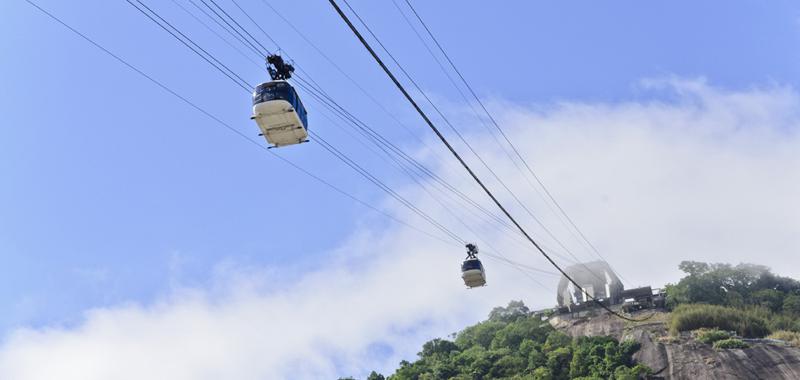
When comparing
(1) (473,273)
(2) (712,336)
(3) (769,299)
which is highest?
(1) (473,273)

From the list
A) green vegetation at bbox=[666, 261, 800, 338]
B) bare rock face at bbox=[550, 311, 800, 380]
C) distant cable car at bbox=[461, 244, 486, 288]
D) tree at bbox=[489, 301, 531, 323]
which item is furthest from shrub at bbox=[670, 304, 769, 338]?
distant cable car at bbox=[461, 244, 486, 288]

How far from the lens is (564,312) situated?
9406 centimetres

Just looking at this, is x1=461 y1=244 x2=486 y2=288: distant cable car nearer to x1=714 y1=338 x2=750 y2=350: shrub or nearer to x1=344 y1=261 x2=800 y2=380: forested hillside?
x1=344 y1=261 x2=800 y2=380: forested hillside

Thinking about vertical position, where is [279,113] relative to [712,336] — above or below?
above

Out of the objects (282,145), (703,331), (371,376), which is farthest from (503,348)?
(282,145)

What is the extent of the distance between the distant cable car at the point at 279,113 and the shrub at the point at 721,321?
59.7 metres

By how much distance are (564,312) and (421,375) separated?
91.5ft

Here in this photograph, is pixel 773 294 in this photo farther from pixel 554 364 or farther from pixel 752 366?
pixel 554 364

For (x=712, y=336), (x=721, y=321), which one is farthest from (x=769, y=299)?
(x=712, y=336)

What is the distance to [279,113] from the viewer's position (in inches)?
837

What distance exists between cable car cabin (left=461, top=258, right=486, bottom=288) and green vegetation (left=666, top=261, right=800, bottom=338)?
43.6m

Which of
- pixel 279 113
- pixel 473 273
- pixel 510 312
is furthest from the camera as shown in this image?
pixel 510 312

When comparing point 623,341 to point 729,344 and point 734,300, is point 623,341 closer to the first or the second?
point 729,344

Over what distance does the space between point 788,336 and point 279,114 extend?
61498 millimetres
